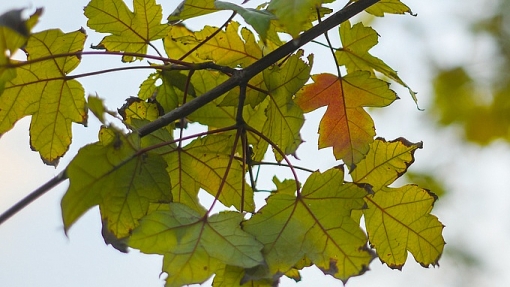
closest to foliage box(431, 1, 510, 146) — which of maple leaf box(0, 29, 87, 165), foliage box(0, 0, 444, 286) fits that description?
Answer: foliage box(0, 0, 444, 286)

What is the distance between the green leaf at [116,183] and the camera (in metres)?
0.44

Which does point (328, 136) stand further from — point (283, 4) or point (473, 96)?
point (473, 96)

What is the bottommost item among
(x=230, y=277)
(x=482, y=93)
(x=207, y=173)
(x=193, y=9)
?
(x=230, y=277)

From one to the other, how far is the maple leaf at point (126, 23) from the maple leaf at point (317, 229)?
25 cm

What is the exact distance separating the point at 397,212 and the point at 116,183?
0.93ft

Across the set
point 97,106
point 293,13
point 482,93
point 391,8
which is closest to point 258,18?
point 293,13

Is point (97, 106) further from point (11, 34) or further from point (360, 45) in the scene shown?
point (360, 45)

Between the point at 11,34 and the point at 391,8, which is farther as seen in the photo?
the point at 391,8

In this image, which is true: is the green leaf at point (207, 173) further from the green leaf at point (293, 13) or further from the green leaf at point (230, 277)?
the green leaf at point (293, 13)

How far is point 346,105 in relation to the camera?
1.93ft

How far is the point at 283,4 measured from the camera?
421 mm

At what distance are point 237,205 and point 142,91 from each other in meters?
0.17

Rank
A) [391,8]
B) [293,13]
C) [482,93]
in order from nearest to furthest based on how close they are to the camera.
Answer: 1. [293,13]
2. [391,8]
3. [482,93]

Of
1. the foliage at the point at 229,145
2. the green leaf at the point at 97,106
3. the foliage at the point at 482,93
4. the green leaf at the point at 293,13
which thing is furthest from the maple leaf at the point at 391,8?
the foliage at the point at 482,93
